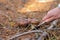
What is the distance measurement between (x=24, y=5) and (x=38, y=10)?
0.45 m

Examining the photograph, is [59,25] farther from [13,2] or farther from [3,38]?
[13,2]

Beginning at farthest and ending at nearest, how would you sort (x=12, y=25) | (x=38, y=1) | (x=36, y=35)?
(x=38, y=1) → (x=12, y=25) → (x=36, y=35)

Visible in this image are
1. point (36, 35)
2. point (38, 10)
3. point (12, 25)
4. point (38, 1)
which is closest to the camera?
point (36, 35)

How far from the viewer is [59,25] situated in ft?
10.3

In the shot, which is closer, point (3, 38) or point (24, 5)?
point (3, 38)

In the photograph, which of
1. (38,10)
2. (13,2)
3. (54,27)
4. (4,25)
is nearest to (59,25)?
(54,27)

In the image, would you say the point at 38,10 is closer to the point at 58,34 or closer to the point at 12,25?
the point at 12,25

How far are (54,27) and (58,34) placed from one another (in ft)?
0.60

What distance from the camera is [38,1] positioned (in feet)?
16.0

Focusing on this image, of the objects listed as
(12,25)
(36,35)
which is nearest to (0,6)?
(12,25)

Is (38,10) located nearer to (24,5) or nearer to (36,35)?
(24,5)

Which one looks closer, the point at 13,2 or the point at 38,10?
the point at 38,10

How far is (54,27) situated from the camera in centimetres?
300

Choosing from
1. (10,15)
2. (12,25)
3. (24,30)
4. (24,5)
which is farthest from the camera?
(24,5)
